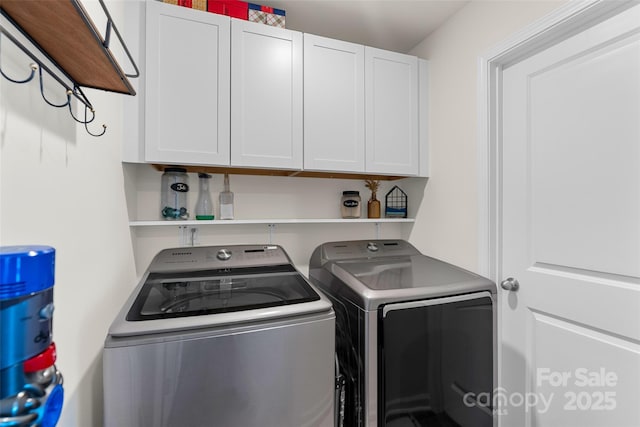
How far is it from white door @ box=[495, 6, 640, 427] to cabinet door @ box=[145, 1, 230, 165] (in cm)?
154

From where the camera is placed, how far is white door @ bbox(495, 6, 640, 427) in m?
1.13

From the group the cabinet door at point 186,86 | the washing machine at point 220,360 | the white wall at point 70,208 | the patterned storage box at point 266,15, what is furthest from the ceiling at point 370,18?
the washing machine at point 220,360

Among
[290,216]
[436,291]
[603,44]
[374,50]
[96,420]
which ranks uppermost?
[374,50]

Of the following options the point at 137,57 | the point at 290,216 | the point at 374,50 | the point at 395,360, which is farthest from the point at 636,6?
the point at 137,57

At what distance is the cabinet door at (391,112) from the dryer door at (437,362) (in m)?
0.93

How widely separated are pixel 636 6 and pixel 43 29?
1.86m

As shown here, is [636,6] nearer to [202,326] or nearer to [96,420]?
[202,326]

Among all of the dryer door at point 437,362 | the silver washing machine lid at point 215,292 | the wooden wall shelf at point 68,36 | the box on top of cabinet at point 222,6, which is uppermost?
the box on top of cabinet at point 222,6

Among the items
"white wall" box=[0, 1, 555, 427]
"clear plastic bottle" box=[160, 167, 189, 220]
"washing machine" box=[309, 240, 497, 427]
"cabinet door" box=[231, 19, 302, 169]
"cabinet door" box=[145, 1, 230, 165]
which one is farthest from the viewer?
"clear plastic bottle" box=[160, 167, 189, 220]

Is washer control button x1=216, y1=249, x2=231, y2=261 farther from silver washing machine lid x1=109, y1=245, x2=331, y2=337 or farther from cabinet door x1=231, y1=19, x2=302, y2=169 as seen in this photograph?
cabinet door x1=231, y1=19, x2=302, y2=169

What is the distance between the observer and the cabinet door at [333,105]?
1734mm

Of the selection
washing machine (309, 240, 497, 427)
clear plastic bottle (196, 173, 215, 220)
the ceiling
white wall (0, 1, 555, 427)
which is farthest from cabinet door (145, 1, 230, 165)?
washing machine (309, 240, 497, 427)

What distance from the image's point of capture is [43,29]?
638mm

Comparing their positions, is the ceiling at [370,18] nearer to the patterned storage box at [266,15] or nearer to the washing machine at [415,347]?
the patterned storage box at [266,15]
